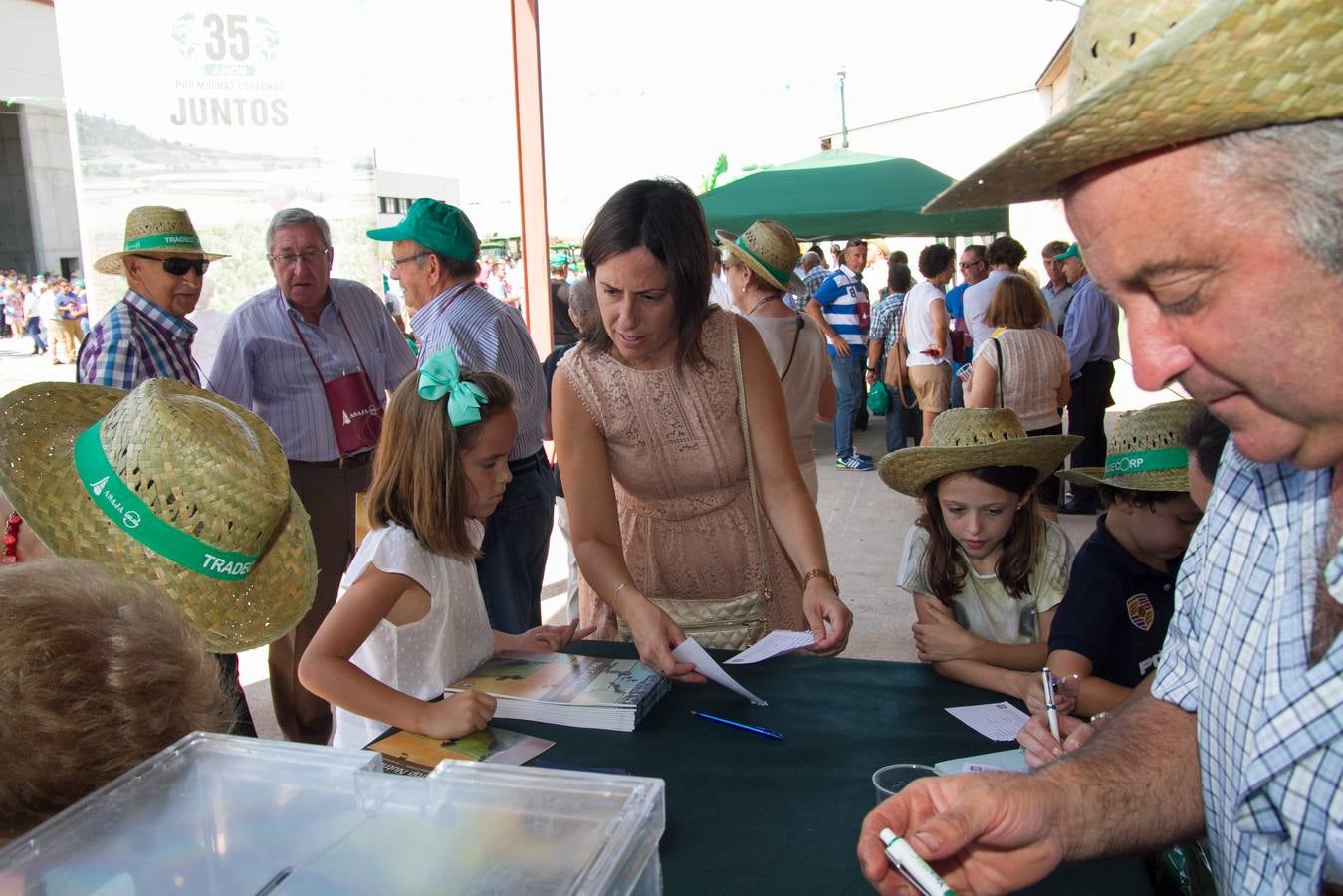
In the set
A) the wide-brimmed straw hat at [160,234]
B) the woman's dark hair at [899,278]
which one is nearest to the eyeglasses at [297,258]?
the wide-brimmed straw hat at [160,234]

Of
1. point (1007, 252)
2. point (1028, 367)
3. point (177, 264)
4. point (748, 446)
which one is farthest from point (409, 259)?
point (1007, 252)

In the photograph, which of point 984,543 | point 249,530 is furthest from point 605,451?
point 249,530

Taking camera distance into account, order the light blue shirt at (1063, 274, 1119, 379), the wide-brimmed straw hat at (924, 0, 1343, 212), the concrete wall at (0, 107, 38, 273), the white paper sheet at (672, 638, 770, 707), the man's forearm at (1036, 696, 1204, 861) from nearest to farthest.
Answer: the wide-brimmed straw hat at (924, 0, 1343, 212)
the man's forearm at (1036, 696, 1204, 861)
the white paper sheet at (672, 638, 770, 707)
the light blue shirt at (1063, 274, 1119, 379)
the concrete wall at (0, 107, 38, 273)

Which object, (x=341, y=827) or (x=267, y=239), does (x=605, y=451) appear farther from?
(x=267, y=239)

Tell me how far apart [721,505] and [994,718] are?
2.81 ft

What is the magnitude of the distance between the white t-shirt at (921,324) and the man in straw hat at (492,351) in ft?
14.7

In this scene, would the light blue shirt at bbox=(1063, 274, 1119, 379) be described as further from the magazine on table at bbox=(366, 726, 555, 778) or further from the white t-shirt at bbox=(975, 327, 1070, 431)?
the magazine on table at bbox=(366, 726, 555, 778)

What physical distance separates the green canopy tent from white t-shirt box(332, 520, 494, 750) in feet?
19.9

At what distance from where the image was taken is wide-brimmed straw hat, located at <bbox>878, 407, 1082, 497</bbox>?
2422 millimetres

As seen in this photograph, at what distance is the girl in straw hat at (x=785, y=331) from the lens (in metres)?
4.27

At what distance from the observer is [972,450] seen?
2418 millimetres

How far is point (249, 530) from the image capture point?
1.23 meters

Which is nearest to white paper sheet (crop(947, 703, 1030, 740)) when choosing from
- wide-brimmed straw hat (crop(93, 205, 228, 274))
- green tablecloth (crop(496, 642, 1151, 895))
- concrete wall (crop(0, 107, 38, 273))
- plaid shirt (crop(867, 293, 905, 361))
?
green tablecloth (crop(496, 642, 1151, 895))

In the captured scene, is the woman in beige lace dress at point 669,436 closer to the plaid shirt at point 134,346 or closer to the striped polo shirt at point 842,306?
the plaid shirt at point 134,346
